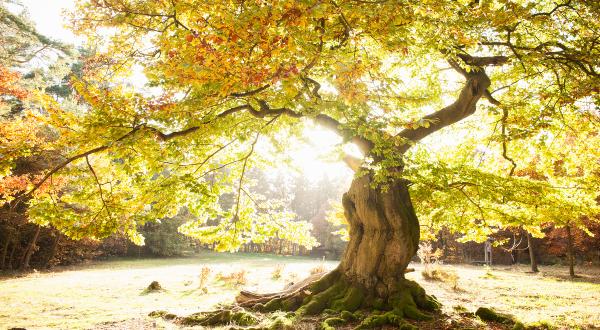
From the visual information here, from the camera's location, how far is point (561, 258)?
94.4 feet

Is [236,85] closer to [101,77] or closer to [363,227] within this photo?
[101,77]

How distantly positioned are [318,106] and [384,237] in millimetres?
4452

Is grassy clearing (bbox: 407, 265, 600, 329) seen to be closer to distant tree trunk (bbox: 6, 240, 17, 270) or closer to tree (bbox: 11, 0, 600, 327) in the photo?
tree (bbox: 11, 0, 600, 327)

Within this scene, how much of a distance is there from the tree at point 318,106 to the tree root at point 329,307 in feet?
0.18

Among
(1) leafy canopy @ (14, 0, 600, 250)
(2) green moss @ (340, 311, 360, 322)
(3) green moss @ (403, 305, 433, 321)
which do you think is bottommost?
(2) green moss @ (340, 311, 360, 322)

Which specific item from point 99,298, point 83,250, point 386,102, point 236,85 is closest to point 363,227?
point 386,102

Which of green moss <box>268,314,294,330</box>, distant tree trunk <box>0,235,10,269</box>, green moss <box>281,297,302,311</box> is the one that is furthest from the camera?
distant tree trunk <box>0,235,10,269</box>

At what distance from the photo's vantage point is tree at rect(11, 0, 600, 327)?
4.62 metres

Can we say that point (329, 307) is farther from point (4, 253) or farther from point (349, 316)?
point (4, 253)

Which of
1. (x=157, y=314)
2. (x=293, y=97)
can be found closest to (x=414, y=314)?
(x=293, y=97)

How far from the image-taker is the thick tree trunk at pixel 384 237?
874 cm

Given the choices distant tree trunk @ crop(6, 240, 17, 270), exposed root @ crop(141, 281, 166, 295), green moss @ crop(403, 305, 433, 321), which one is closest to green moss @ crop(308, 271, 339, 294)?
green moss @ crop(403, 305, 433, 321)

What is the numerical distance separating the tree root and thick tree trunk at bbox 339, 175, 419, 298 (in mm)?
265

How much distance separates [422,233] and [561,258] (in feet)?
82.6
